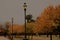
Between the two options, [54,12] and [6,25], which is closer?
[54,12]

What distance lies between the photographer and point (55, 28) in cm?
6869

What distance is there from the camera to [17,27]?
113625 mm

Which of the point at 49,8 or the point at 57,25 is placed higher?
the point at 49,8

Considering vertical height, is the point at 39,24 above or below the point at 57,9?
below

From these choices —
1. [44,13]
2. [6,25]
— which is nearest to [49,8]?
[44,13]

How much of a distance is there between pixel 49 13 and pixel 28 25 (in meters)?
24.2

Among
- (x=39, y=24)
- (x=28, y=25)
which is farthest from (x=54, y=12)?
(x=28, y=25)

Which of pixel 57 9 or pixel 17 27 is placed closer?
pixel 57 9

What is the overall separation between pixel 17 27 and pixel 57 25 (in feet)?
153

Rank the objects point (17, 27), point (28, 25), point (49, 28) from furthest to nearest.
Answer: point (17, 27) < point (28, 25) < point (49, 28)

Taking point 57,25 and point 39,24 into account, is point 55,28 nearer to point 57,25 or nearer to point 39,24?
point 57,25

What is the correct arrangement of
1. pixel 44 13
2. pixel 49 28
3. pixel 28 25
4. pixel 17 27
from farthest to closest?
pixel 17 27, pixel 28 25, pixel 44 13, pixel 49 28

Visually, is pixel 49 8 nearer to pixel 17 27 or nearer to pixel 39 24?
pixel 39 24

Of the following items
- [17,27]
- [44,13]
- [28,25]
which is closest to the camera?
[44,13]
